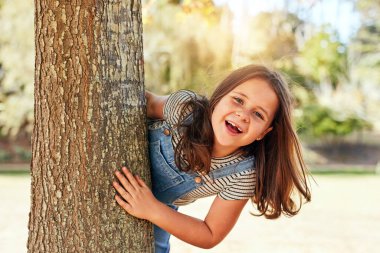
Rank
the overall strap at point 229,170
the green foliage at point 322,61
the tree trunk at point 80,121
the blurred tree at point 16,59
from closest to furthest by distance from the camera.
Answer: the tree trunk at point 80,121 < the overall strap at point 229,170 < the blurred tree at point 16,59 < the green foliage at point 322,61

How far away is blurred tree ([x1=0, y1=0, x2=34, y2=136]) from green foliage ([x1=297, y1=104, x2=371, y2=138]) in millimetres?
8374

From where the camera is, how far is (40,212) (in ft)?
6.21

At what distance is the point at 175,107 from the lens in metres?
2.21

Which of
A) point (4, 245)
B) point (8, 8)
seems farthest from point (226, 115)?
point (8, 8)

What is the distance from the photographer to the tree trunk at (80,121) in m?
1.83

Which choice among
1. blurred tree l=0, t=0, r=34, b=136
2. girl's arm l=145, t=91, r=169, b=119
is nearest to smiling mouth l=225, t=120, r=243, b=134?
girl's arm l=145, t=91, r=169, b=119

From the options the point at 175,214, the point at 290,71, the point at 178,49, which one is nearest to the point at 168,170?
the point at 175,214

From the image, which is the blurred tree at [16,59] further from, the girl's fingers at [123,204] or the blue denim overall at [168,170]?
the girl's fingers at [123,204]

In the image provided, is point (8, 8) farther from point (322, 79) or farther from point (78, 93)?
point (78, 93)

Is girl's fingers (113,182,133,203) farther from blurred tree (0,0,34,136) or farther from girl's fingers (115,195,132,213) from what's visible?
blurred tree (0,0,34,136)

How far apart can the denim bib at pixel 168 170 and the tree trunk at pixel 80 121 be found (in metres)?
0.24

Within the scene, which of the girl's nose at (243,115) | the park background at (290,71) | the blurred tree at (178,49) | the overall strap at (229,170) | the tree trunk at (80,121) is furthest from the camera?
the blurred tree at (178,49)

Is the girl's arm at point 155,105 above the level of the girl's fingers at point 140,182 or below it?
above

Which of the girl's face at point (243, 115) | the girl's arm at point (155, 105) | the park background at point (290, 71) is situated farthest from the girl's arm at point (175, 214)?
the park background at point (290, 71)
